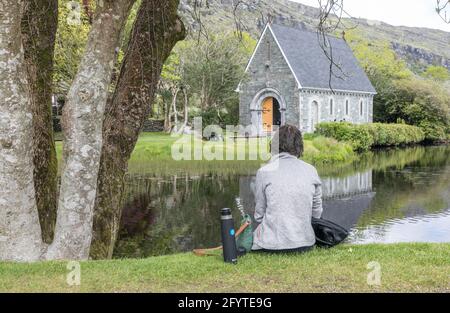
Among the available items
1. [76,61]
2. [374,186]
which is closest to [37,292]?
[374,186]

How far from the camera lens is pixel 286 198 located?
191 inches

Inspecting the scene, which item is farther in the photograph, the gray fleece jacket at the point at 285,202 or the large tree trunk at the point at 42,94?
the large tree trunk at the point at 42,94

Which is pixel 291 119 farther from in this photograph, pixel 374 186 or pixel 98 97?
pixel 98 97

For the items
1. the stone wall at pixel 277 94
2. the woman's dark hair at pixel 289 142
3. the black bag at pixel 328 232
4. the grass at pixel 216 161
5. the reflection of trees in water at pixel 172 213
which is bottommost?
the reflection of trees in water at pixel 172 213

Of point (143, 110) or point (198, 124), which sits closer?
point (143, 110)

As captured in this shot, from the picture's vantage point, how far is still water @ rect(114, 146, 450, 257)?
35.5 feet

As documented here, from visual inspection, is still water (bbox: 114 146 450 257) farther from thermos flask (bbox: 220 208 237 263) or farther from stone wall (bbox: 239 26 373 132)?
stone wall (bbox: 239 26 373 132)

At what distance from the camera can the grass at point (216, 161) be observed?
22.5 m

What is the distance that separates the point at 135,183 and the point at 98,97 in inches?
528

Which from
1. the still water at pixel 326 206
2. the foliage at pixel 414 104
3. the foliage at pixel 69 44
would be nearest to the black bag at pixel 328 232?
the still water at pixel 326 206

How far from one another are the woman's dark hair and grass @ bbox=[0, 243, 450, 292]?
3.46 ft

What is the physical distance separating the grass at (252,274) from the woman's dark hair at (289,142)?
3.46ft

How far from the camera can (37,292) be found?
4164 millimetres

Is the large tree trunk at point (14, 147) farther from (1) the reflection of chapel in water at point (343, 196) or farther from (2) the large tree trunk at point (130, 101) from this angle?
(1) the reflection of chapel in water at point (343, 196)
